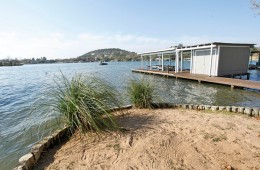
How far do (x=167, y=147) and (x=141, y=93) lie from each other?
7.87 feet

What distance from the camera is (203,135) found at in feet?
10.5

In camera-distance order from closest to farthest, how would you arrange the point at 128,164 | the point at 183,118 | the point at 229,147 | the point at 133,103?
the point at 128,164 < the point at 229,147 < the point at 183,118 < the point at 133,103

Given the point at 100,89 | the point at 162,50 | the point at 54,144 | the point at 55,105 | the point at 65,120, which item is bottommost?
the point at 54,144

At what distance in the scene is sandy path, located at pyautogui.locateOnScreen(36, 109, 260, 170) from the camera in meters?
2.43

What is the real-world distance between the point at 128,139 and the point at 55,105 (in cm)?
168

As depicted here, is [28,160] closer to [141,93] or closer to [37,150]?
[37,150]

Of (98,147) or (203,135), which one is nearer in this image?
(98,147)

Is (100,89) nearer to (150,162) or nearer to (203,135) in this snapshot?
(150,162)

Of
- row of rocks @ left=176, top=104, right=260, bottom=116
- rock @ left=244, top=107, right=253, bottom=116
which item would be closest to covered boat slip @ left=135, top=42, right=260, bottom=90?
row of rocks @ left=176, top=104, right=260, bottom=116

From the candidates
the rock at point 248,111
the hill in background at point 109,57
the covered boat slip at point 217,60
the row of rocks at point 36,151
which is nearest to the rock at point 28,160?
the row of rocks at point 36,151

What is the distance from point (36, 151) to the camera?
2.76 meters

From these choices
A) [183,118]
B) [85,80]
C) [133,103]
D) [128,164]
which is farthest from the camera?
[133,103]

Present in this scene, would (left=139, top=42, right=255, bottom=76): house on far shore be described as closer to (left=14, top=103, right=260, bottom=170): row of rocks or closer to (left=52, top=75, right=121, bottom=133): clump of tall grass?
(left=14, top=103, right=260, bottom=170): row of rocks

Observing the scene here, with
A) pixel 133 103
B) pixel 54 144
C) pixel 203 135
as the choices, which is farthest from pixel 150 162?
pixel 133 103
